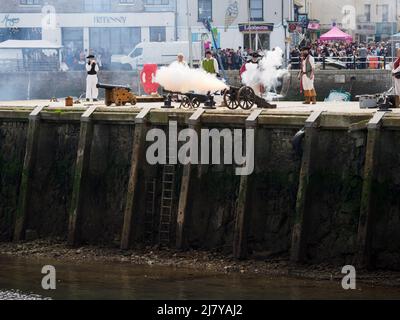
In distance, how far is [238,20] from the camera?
7300 centimetres

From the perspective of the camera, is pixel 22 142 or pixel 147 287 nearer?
pixel 147 287

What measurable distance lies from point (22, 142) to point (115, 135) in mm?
2837

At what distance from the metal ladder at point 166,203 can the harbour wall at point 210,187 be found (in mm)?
22

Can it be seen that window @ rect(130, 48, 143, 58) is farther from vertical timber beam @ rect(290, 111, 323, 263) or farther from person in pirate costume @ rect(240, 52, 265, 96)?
vertical timber beam @ rect(290, 111, 323, 263)

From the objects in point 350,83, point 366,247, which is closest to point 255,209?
point 366,247

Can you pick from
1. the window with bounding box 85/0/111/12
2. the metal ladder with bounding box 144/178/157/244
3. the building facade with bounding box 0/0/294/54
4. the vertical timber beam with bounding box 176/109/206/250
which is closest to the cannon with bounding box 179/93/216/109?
the metal ladder with bounding box 144/178/157/244

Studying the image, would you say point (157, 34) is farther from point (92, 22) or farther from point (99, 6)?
point (99, 6)

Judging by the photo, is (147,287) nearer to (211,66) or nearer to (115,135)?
(115,135)

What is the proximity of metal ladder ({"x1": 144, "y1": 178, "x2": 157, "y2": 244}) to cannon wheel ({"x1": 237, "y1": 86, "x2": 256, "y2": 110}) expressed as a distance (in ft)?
9.77

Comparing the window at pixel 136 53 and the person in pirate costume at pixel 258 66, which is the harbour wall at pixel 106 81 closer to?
the window at pixel 136 53

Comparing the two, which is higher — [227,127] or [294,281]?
[227,127]

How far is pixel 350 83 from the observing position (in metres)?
50.2

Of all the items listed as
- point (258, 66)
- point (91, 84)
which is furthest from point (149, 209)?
point (91, 84)
